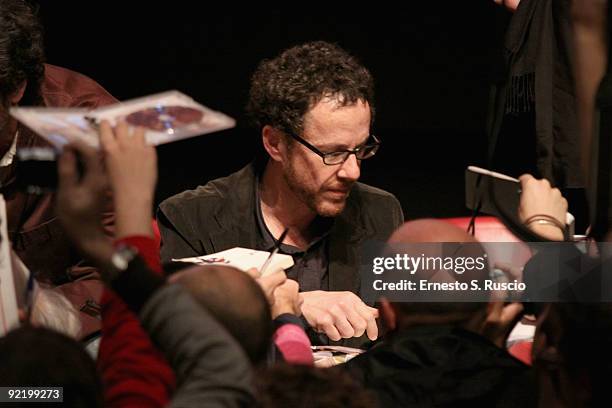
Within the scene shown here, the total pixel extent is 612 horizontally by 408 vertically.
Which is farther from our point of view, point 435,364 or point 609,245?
point 609,245

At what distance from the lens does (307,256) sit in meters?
3.15

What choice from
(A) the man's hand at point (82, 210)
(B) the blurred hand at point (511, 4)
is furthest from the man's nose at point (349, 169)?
(A) the man's hand at point (82, 210)

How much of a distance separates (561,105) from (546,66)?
0.12 meters

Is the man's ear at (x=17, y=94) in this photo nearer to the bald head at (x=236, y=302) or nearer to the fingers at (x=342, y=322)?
the fingers at (x=342, y=322)

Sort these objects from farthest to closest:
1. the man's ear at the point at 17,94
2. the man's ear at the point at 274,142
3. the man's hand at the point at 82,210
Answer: the man's ear at the point at 274,142 < the man's ear at the point at 17,94 < the man's hand at the point at 82,210

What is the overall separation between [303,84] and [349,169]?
0.30m

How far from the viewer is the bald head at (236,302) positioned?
1.85m

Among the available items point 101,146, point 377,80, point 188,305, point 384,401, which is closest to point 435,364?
point 384,401

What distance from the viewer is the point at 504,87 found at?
124 inches

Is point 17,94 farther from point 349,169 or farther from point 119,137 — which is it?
point 119,137

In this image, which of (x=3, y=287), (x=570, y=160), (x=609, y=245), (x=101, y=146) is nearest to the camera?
(x=101, y=146)

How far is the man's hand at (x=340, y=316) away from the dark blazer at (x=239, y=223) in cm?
31

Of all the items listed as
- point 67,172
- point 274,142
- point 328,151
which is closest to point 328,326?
point 328,151

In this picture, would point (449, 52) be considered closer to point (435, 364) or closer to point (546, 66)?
point (546, 66)
